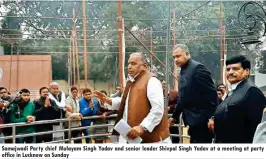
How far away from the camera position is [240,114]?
2346 mm

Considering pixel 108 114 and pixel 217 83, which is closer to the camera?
pixel 217 83

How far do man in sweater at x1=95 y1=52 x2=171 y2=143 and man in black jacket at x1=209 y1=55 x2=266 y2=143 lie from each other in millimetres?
280

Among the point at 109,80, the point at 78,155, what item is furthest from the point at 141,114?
the point at 78,155

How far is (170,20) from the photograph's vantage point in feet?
8.14

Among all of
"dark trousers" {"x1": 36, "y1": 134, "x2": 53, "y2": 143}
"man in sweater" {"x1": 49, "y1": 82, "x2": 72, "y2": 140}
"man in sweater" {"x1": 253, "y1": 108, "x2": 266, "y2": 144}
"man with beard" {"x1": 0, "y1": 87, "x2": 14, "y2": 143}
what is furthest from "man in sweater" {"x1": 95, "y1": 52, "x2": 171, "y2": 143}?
"man in sweater" {"x1": 253, "y1": 108, "x2": 266, "y2": 144}

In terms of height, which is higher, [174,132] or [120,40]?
[120,40]

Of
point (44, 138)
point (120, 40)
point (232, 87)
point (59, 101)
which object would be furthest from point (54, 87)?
point (232, 87)

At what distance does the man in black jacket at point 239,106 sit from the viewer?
2.31 meters

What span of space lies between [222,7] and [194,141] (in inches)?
24.4

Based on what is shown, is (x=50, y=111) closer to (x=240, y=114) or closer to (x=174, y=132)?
(x=174, y=132)

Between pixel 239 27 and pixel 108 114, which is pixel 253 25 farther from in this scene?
A: pixel 108 114

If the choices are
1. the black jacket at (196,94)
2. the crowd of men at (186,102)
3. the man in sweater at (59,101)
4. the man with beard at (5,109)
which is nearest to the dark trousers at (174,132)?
the crowd of men at (186,102)

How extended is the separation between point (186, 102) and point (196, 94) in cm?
7

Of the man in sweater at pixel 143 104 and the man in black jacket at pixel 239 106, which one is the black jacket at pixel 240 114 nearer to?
the man in black jacket at pixel 239 106
